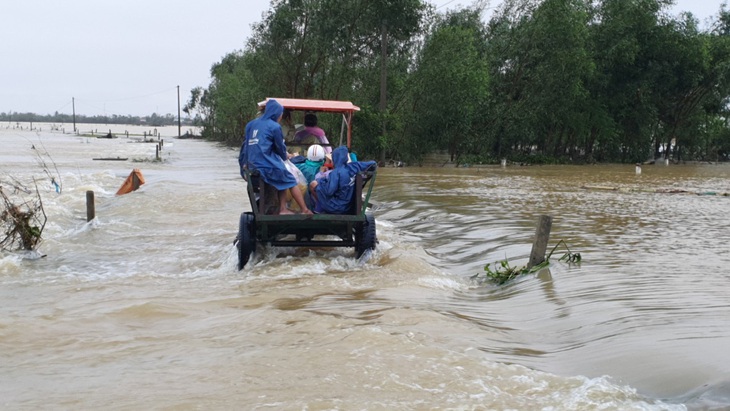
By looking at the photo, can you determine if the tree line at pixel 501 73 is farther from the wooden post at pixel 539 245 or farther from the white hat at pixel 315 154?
the wooden post at pixel 539 245

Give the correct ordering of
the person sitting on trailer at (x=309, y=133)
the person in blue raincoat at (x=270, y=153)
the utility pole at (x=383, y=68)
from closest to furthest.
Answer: the person in blue raincoat at (x=270, y=153) < the person sitting on trailer at (x=309, y=133) < the utility pole at (x=383, y=68)

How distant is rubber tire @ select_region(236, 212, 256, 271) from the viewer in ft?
29.7

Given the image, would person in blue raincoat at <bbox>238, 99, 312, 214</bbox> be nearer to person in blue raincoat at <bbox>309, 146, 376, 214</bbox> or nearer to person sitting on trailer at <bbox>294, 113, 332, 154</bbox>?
person in blue raincoat at <bbox>309, 146, 376, 214</bbox>

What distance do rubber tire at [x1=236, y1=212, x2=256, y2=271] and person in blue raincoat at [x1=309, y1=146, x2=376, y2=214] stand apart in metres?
0.87

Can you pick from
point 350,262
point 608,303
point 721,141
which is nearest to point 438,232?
point 350,262

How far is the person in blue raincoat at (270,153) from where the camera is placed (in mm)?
8758

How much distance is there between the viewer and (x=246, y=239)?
29.8ft

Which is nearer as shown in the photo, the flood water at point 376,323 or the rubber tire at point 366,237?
the flood water at point 376,323

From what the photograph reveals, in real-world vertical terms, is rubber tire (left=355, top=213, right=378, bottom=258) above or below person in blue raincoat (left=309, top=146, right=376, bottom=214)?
below

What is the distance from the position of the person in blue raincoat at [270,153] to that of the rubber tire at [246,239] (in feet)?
2.12

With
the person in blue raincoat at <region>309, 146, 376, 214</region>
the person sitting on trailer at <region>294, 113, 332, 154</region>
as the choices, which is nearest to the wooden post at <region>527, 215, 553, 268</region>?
the person in blue raincoat at <region>309, 146, 376, 214</region>

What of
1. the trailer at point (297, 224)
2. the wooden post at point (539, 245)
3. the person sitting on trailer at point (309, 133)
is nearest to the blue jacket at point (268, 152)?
the trailer at point (297, 224)

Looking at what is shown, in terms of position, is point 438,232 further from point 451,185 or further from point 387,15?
point 387,15

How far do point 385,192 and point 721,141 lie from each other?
46.6 metres
